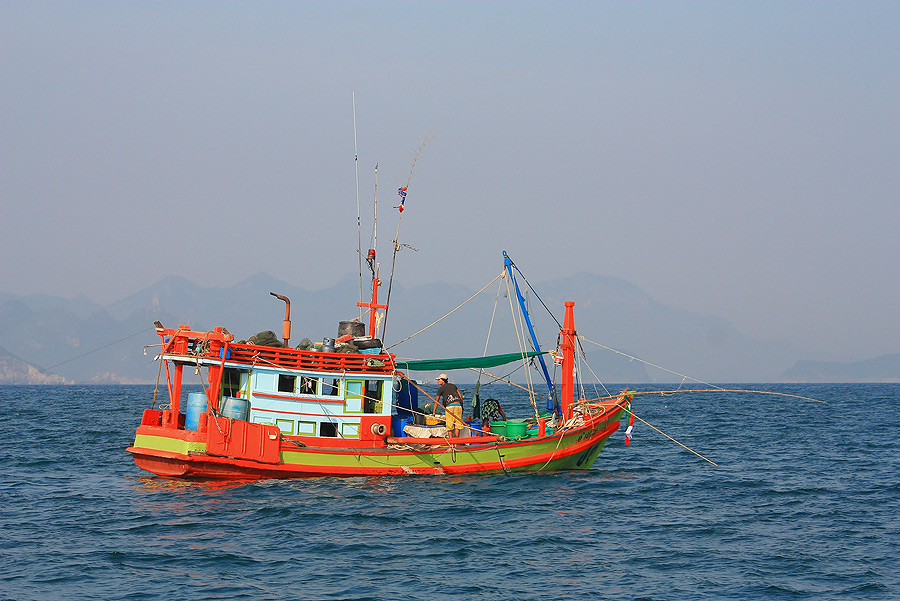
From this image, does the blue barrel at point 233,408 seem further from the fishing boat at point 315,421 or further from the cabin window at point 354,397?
the cabin window at point 354,397

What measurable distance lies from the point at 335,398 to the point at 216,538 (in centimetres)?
680

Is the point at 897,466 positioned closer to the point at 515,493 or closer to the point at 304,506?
the point at 515,493

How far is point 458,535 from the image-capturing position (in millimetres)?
18766

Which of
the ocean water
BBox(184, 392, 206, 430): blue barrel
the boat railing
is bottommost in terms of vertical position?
the ocean water

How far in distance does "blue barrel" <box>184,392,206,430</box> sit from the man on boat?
22.4 feet

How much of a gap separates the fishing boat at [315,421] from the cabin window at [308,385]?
29mm

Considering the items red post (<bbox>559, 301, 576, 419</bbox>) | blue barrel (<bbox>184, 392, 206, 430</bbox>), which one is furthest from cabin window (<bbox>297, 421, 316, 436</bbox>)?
red post (<bbox>559, 301, 576, 419</bbox>)

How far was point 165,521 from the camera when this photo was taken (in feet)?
64.5

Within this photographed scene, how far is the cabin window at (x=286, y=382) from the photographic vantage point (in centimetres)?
2402

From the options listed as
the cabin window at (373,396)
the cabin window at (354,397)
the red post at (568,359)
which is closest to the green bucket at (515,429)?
the red post at (568,359)

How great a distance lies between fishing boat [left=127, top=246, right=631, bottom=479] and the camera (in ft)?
75.9

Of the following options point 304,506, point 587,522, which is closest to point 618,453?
point 587,522

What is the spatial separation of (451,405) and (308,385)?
4330 millimetres

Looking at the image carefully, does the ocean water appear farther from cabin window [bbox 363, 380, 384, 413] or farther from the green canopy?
the green canopy
